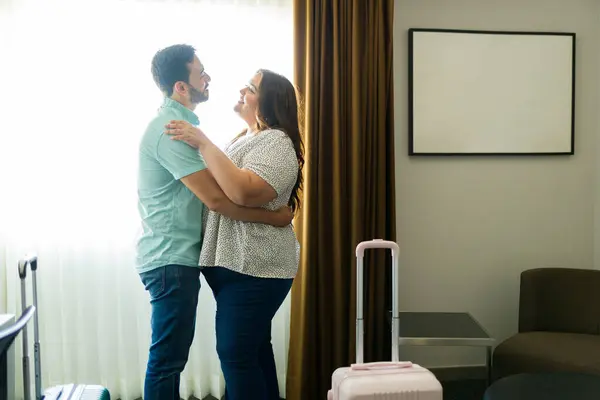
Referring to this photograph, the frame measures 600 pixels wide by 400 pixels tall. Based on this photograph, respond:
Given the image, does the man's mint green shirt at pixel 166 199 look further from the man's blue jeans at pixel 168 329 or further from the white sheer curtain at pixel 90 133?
the white sheer curtain at pixel 90 133

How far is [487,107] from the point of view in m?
2.86

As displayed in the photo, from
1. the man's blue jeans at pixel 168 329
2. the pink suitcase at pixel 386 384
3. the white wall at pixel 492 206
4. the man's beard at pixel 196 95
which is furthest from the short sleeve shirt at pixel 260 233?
the white wall at pixel 492 206

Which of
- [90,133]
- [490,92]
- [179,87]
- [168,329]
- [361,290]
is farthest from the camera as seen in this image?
[490,92]

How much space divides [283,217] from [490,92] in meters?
1.60

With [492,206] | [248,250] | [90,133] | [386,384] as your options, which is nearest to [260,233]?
[248,250]

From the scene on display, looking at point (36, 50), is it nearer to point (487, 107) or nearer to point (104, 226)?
point (104, 226)

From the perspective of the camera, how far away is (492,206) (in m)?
2.95

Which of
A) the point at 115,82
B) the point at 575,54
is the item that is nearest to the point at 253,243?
the point at 115,82

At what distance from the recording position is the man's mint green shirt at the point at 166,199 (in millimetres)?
1690

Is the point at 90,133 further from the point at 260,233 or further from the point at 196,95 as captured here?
the point at 260,233

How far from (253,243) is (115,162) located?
1.15m

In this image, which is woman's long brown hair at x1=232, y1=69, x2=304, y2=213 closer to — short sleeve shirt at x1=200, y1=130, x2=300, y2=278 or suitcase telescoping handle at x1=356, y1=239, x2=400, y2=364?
short sleeve shirt at x1=200, y1=130, x2=300, y2=278

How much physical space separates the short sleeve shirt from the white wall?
1.21 metres

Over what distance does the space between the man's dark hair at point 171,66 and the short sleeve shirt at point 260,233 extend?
32 cm
